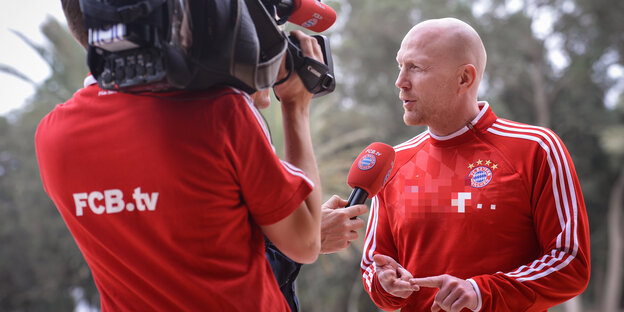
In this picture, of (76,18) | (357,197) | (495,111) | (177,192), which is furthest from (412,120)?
(495,111)

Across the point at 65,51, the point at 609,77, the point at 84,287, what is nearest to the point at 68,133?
the point at 65,51

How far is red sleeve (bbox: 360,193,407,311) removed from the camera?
2.18 m

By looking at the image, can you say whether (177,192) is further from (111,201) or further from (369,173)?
(369,173)

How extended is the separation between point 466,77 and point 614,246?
52.3 ft

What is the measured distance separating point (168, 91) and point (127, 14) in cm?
23

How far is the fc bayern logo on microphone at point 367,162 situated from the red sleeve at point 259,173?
0.57 metres

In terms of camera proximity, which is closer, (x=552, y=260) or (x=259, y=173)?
(x=259, y=173)

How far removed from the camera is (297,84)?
1.51 metres

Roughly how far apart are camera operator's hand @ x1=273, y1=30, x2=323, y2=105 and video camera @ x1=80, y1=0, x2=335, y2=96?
16cm

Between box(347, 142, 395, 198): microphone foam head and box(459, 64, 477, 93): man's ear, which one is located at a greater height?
box(459, 64, 477, 93): man's ear

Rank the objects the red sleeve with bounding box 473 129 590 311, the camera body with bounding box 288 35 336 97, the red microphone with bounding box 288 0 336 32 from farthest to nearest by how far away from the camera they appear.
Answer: the red sleeve with bounding box 473 129 590 311 < the red microphone with bounding box 288 0 336 32 < the camera body with bounding box 288 35 336 97

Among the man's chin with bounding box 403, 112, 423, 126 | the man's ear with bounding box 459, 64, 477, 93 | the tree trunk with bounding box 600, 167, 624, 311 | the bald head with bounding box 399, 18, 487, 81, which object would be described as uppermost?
the bald head with bounding box 399, 18, 487, 81

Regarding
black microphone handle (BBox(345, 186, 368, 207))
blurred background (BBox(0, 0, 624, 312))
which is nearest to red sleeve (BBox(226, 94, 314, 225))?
black microphone handle (BBox(345, 186, 368, 207))

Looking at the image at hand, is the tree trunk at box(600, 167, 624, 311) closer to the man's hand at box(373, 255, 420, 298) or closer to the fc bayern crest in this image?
the fc bayern crest
